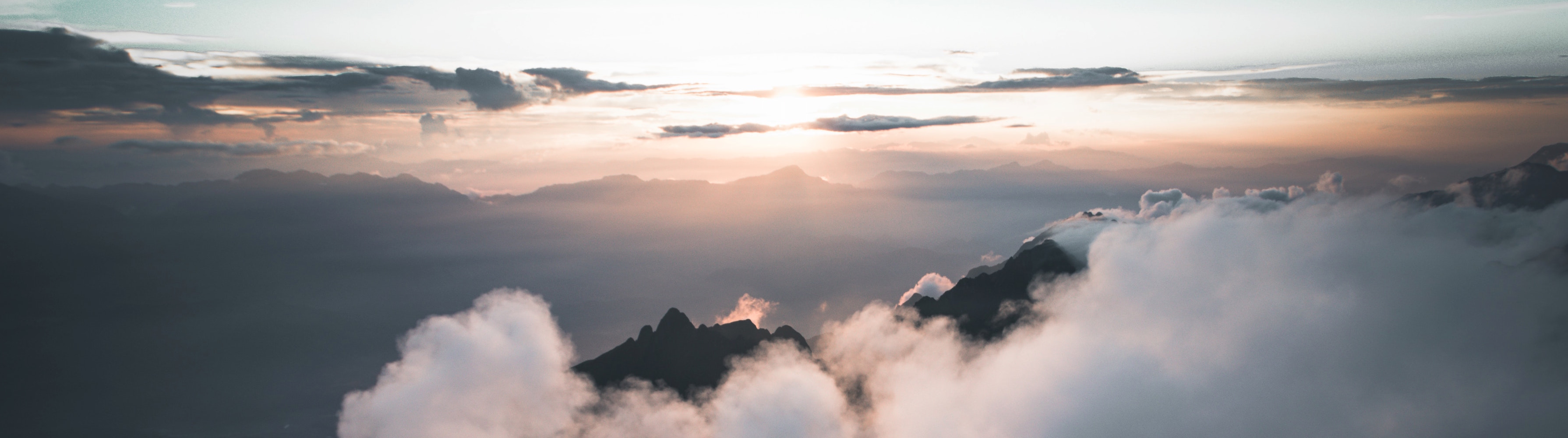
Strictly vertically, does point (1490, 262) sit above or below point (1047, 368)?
above

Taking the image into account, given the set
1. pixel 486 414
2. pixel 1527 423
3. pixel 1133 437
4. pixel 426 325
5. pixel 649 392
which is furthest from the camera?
pixel 649 392

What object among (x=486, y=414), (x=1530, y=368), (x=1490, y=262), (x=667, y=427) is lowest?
(x=667, y=427)

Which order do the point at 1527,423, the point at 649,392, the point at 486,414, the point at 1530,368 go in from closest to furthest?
1. the point at 1527,423
2. the point at 1530,368
3. the point at 486,414
4. the point at 649,392

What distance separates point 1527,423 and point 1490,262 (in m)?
59.6

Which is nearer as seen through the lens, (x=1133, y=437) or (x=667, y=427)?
(x=1133, y=437)

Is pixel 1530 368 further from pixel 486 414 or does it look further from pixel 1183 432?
pixel 486 414

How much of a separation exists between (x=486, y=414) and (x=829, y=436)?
289ft

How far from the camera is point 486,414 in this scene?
159m

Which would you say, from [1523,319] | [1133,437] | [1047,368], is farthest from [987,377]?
[1523,319]

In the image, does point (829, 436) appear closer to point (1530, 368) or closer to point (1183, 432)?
point (1183, 432)

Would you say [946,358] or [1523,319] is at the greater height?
[1523,319]

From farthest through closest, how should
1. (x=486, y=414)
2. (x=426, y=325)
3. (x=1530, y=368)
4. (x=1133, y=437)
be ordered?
1. (x=426, y=325)
2. (x=486, y=414)
3. (x=1133, y=437)
4. (x=1530, y=368)

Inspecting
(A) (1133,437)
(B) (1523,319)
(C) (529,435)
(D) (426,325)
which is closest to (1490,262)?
(B) (1523,319)

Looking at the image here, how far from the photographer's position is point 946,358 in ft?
656
